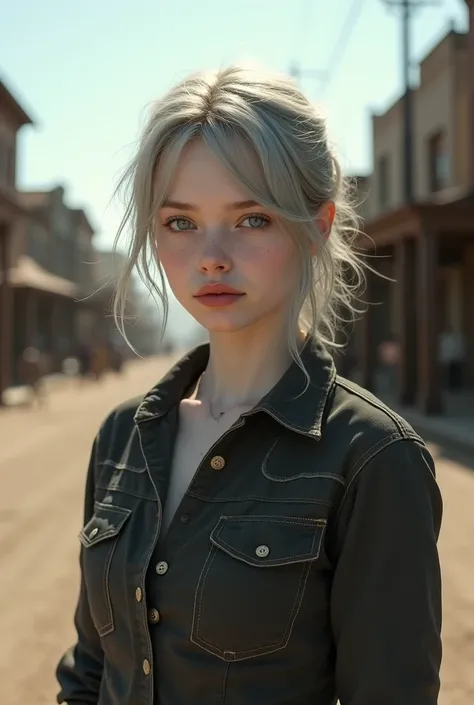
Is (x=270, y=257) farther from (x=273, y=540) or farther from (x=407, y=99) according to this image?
(x=407, y=99)

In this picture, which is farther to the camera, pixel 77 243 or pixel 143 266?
pixel 77 243

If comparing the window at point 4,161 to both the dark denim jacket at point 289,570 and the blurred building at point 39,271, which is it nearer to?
the blurred building at point 39,271

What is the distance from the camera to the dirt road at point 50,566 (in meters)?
4.70

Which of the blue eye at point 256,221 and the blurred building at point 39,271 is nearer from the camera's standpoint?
Answer: the blue eye at point 256,221

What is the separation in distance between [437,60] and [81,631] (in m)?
23.9

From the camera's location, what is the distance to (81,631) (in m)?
2.05

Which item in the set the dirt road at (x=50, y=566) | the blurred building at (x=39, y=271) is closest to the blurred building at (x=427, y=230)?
the dirt road at (x=50, y=566)

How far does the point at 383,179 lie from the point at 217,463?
Result: 29.7m

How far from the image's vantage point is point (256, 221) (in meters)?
1.78

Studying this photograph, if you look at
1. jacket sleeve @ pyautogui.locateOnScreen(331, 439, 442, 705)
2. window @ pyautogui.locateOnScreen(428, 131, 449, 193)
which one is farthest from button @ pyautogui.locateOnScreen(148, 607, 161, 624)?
window @ pyautogui.locateOnScreen(428, 131, 449, 193)

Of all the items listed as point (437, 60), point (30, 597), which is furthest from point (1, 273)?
point (30, 597)

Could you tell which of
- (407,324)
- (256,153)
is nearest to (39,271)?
(407,324)

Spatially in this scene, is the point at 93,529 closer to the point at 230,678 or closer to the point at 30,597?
the point at 230,678

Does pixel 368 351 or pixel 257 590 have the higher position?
pixel 368 351
